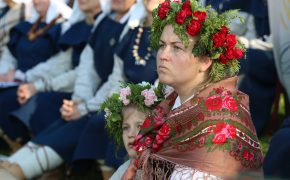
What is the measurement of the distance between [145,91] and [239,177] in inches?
69.0

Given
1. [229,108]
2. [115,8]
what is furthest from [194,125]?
[115,8]

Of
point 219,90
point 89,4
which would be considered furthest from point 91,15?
point 219,90

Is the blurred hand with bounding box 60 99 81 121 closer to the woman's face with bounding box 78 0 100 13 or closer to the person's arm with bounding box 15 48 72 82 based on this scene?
the person's arm with bounding box 15 48 72 82

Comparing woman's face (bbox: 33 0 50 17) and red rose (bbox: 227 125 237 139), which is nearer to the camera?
red rose (bbox: 227 125 237 139)

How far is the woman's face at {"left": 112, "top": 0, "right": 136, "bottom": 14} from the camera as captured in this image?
5.13 metres

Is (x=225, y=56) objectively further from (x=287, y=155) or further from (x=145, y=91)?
(x=287, y=155)

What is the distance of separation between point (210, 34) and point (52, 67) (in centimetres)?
336

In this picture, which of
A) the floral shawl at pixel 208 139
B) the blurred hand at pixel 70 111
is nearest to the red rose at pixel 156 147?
the floral shawl at pixel 208 139

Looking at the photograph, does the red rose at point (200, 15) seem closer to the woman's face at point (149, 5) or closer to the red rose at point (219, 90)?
the red rose at point (219, 90)

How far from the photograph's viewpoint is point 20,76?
20.1 feet

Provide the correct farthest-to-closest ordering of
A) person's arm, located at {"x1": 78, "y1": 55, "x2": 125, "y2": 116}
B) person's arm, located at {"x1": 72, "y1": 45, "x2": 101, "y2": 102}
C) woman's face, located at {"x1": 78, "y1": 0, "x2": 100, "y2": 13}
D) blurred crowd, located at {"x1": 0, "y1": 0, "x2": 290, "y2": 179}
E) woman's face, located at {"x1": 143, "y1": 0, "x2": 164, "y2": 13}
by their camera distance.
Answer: woman's face, located at {"x1": 78, "y1": 0, "x2": 100, "y2": 13} → person's arm, located at {"x1": 72, "y1": 45, "x2": 101, "y2": 102} → person's arm, located at {"x1": 78, "y1": 55, "x2": 125, "y2": 116} → blurred crowd, located at {"x1": 0, "y1": 0, "x2": 290, "y2": 179} → woman's face, located at {"x1": 143, "y1": 0, "x2": 164, "y2": 13}

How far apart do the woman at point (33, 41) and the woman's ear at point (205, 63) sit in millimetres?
3357

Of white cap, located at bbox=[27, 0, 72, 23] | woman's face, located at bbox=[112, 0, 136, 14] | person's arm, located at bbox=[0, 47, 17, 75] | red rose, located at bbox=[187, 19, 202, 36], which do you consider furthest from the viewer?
person's arm, located at bbox=[0, 47, 17, 75]

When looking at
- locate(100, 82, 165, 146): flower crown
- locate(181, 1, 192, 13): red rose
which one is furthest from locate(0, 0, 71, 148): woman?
locate(181, 1, 192, 13): red rose
